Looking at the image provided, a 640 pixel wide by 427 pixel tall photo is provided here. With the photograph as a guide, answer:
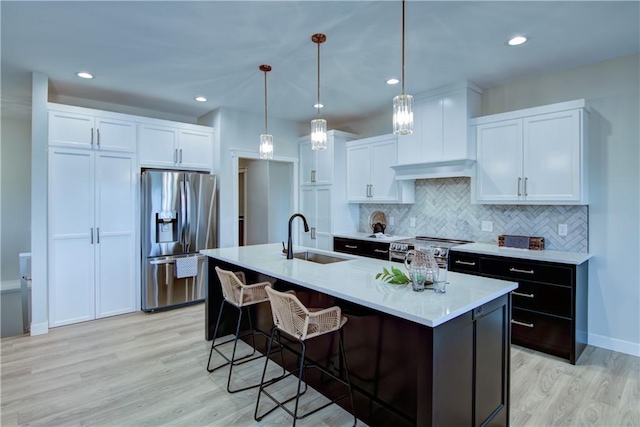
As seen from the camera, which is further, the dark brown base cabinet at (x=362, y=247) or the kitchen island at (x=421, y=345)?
the dark brown base cabinet at (x=362, y=247)

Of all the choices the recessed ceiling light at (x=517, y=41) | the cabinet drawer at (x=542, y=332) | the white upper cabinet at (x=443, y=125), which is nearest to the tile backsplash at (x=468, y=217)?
the white upper cabinet at (x=443, y=125)

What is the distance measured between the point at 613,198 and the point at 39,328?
19.2ft

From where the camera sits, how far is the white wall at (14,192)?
5258mm

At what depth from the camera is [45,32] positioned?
8.84 ft

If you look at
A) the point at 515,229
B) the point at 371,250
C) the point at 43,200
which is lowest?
the point at 371,250

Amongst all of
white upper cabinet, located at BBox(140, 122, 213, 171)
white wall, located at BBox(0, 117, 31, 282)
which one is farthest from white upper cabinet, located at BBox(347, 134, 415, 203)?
white wall, located at BBox(0, 117, 31, 282)

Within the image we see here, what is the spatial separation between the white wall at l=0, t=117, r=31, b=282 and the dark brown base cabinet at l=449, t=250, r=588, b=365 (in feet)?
21.9

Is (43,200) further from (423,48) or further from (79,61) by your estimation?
(423,48)

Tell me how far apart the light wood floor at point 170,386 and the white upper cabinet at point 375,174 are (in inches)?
88.0

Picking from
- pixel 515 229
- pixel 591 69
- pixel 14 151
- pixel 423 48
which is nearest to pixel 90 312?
pixel 14 151

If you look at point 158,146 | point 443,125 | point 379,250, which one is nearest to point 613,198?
point 443,125

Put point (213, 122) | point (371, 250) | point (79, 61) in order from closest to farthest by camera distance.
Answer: point (79, 61)
point (371, 250)
point (213, 122)

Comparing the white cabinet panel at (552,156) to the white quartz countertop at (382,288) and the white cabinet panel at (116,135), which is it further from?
the white cabinet panel at (116,135)

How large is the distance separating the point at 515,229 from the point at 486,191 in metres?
0.53
